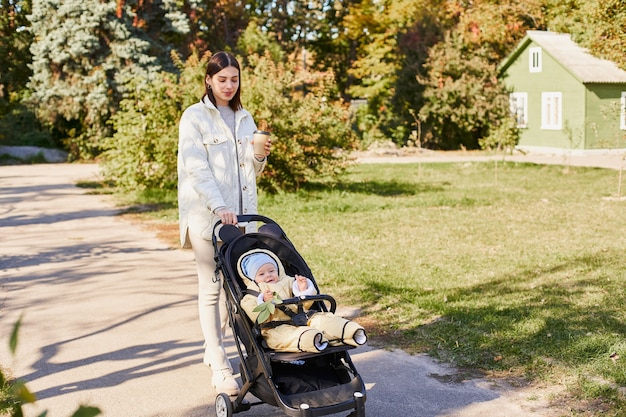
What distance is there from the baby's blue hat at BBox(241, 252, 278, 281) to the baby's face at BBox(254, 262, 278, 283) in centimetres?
2

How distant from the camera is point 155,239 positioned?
11625mm

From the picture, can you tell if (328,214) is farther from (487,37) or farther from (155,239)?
(487,37)

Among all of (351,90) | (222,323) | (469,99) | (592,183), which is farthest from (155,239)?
(351,90)

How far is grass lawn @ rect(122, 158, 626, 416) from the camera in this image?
5613 mm

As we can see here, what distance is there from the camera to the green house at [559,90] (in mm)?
31953

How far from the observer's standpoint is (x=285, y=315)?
4156mm

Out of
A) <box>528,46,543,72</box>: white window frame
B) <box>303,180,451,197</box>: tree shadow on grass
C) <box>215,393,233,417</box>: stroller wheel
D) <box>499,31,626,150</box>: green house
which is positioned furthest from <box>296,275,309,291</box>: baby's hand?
<box>528,46,543,72</box>: white window frame

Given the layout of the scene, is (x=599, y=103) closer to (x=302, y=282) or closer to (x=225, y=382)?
(x=225, y=382)

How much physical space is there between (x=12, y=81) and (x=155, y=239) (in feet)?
88.9

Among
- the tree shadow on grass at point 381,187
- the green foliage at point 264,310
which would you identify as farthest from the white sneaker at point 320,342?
the tree shadow on grass at point 381,187

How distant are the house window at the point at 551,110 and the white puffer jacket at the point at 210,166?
100ft

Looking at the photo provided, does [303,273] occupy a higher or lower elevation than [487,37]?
lower

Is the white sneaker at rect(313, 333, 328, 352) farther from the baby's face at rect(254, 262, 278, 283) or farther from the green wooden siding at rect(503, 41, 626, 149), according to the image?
the green wooden siding at rect(503, 41, 626, 149)

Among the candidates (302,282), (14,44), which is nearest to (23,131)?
(14,44)
